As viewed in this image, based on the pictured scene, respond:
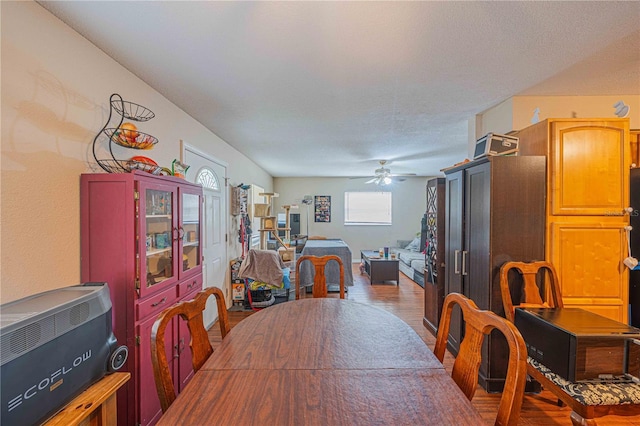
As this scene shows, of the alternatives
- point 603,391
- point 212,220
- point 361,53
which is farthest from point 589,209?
point 212,220

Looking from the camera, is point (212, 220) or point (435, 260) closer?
point (435, 260)

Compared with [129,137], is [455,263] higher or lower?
lower

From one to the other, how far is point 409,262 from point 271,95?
4863 millimetres

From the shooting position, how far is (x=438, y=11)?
55.1 inches

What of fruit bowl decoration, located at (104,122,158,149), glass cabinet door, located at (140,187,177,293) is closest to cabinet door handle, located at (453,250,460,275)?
glass cabinet door, located at (140,187,177,293)

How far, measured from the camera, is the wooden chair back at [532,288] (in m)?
2.01

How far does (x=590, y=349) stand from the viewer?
5.09 feet

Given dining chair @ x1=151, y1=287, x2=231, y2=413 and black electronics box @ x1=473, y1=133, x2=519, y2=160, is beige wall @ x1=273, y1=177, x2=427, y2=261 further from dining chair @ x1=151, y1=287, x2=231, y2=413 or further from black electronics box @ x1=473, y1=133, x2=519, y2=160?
dining chair @ x1=151, y1=287, x2=231, y2=413

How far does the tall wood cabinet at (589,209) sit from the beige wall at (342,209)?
5.77 m

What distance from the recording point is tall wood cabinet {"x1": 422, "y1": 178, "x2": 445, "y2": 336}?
3.13 m

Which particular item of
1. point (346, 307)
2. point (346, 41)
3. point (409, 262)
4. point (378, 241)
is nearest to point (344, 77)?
point (346, 41)

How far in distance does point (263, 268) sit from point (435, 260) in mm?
2306

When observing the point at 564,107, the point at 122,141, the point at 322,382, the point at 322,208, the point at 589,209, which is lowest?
the point at 322,382

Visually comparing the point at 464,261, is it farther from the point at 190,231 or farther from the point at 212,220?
the point at 212,220
